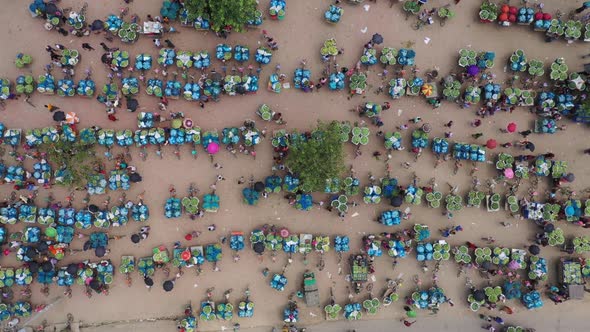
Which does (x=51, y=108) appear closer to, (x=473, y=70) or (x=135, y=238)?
(x=135, y=238)

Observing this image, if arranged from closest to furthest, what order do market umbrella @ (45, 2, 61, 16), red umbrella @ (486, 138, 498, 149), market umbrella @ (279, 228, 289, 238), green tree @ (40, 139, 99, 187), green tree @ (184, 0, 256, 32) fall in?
green tree @ (184, 0, 256, 32)
green tree @ (40, 139, 99, 187)
market umbrella @ (45, 2, 61, 16)
market umbrella @ (279, 228, 289, 238)
red umbrella @ (486, 138, 498, 149)

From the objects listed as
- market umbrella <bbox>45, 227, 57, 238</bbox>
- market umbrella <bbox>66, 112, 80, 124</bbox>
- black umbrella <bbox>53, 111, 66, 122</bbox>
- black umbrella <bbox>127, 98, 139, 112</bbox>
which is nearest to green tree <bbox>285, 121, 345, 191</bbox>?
black umbrella <bbox>127, 98, 139, 112</bbox>

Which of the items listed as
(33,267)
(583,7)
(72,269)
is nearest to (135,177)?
(72,269)

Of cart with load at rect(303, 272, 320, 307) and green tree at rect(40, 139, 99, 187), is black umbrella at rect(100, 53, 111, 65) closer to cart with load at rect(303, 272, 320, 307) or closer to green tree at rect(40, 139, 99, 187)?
green tree at rect(40, 139, 99, 187)

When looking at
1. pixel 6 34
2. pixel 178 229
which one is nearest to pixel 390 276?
pixel 178 229

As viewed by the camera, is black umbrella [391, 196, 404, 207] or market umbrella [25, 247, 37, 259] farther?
black umbrella [391, 196, 404, 207]

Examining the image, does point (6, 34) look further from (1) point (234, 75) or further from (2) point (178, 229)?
(2) point (178, 229)

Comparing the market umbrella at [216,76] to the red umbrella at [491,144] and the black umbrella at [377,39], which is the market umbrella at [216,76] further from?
the red umbrella at [491,144]
